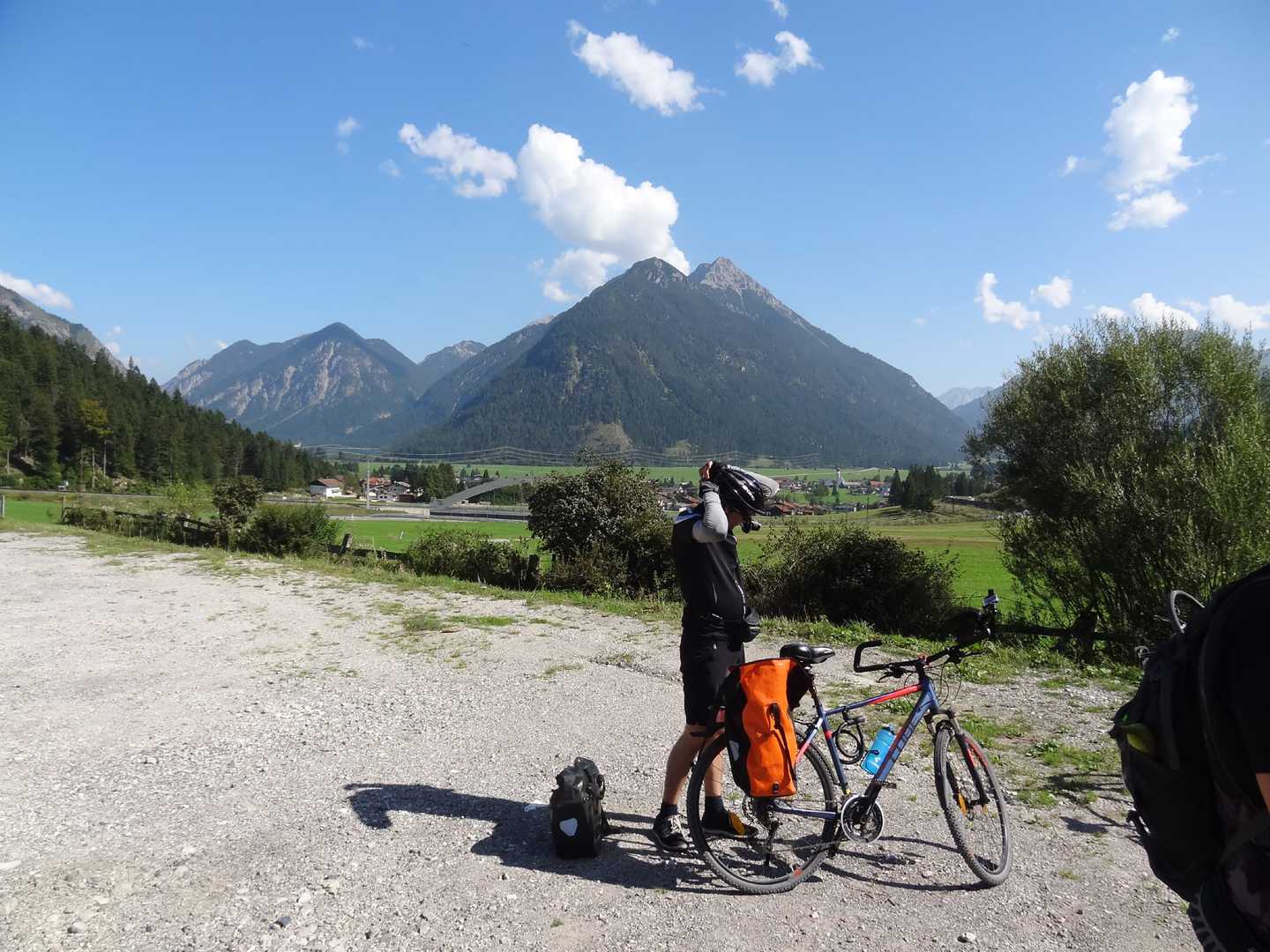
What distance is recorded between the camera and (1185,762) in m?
1.59

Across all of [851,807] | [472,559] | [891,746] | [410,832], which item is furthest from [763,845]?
[472,559]

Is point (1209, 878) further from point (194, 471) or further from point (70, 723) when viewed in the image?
point (194, 471)

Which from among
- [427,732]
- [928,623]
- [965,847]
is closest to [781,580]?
[928,623]

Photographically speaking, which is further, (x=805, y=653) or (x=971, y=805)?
(x=971, y=805)

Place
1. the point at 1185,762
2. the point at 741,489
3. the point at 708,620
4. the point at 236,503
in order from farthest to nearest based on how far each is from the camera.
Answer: the point at 236,503 → the point at 741,489 → the point at 708,620 → the point at 1185,762

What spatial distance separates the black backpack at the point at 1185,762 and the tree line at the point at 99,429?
298 feet

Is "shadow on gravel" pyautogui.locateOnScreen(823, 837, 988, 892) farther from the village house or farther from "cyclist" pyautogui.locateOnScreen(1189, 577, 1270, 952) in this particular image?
the village house

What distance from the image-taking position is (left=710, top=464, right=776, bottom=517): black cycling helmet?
4.04 metres

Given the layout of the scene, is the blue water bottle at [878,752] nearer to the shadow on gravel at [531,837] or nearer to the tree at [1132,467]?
the shadow on gravel at [531,837]

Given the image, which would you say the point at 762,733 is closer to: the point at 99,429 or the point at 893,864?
the point at 893,864

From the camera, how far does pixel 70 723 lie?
6211 mm

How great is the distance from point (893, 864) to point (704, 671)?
150 cm

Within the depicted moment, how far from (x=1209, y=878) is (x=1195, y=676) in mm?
493

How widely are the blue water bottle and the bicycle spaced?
0.04 meters
